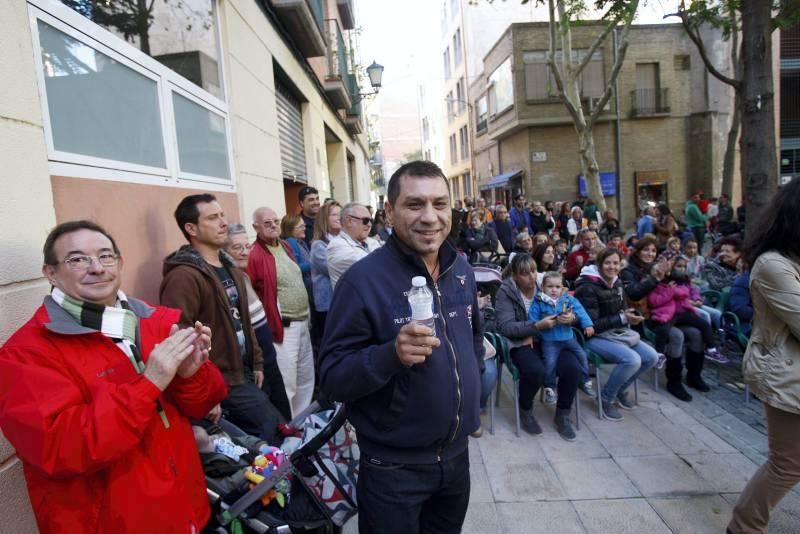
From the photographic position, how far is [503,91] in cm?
2384

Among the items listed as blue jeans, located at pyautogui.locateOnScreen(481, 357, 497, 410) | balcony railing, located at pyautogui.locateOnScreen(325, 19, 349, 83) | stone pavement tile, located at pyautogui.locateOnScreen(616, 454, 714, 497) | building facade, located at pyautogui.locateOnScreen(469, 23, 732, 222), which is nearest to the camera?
stone pavement tile, located at pyautogui.locateOnScreen(616, 454, 714, 497)

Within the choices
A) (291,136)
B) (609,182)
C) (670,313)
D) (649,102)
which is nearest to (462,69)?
(649,102)

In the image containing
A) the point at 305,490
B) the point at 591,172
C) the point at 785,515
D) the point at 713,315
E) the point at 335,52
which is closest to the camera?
the point at 305,490

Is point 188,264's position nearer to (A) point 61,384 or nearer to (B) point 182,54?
(A) point 61,384

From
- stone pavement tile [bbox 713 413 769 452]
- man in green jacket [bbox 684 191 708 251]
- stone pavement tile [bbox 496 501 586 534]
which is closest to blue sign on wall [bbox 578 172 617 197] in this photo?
man in green jacket [bbox 684 191 708 251]

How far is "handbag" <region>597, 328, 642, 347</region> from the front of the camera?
4.40 m

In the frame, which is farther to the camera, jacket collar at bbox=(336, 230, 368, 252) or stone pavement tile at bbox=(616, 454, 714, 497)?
jacket collar at bbox=(336, 230, 368, 252)

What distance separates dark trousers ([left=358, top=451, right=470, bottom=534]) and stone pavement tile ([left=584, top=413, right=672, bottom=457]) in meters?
2.41

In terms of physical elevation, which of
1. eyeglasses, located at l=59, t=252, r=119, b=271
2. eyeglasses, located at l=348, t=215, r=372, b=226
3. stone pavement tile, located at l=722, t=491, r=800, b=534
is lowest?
stone pavement tile, located at l=722, t=491, r=800, b=534

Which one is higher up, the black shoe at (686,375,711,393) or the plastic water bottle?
the plastic water bottle

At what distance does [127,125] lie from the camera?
2871 millimetres

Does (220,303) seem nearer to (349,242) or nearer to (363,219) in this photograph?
(349,242)

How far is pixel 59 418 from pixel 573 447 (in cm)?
358

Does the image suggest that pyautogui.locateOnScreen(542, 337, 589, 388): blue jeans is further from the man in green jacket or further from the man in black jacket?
the man in green jacket
